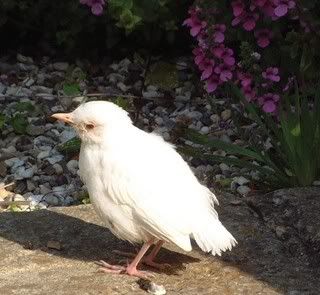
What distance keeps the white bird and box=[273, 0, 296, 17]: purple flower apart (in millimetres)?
1822

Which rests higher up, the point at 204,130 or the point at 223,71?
the point at 223,71

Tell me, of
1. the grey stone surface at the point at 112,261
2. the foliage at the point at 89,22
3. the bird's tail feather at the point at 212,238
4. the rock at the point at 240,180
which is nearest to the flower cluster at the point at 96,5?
the foliage at the point at 89,22

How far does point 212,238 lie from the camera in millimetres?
4270

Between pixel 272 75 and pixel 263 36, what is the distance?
12.0 inches

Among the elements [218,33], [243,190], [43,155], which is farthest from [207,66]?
[43,155]

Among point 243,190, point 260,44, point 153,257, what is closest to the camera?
point 153,257

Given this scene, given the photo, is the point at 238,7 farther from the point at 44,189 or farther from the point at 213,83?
the point at 44,189

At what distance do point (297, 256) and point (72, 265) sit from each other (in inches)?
38.0

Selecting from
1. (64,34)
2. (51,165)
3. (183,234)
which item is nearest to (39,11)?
(64,34)

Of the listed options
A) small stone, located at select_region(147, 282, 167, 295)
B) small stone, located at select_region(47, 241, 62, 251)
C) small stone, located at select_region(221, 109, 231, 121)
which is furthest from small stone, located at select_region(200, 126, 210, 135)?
small stone, located at select_region(147, 282, 167, 295)

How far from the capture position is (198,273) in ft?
14.6

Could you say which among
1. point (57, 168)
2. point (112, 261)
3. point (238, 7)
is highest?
point (238, 7)

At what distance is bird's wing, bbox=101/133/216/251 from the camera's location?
13.9ft

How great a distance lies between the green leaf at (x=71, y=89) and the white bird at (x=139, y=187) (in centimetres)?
253
